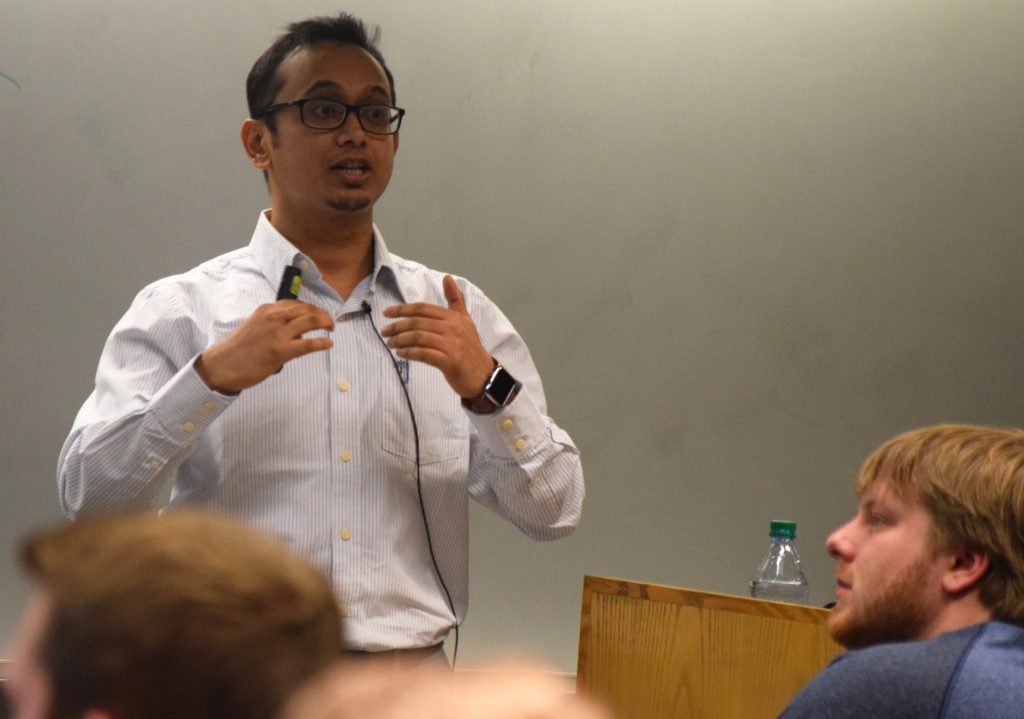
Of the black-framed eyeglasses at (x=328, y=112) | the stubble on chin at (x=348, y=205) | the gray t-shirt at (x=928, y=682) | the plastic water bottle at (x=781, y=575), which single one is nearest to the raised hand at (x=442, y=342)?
the stubble on chin at (x=348, y=205)

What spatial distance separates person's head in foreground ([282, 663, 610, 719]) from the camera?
0.46 m

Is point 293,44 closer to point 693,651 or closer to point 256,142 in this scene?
point 256,142

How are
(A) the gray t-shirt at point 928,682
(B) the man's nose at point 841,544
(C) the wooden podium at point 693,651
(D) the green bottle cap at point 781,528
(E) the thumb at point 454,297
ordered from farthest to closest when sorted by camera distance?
(D) the green bottle cap at point 781,528 < (E) the thumb at point 454,297 < (C) the wooden podium at point 693,651 < (B) the man's nose at point 841,544 < (A) the gray t-shirt at point 928,682

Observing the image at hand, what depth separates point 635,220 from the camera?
9.49 ft

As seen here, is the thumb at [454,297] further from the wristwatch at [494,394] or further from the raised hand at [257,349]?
the raised hand at [257,349]

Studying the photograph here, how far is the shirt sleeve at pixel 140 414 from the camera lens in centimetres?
170

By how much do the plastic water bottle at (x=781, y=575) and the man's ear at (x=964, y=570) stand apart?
1.23m

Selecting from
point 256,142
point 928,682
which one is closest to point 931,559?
point 928,682

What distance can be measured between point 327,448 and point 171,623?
134 centimetres

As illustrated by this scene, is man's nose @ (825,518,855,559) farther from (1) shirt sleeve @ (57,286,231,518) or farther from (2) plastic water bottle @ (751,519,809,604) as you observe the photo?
(2) plastic water bottle @ (751,519,809,604)

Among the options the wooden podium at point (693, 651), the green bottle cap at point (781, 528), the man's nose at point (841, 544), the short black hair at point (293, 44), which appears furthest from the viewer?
the green bottle cap at point (781, 528)

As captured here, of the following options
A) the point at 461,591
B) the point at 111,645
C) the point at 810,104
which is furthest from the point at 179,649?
the point at 810,104

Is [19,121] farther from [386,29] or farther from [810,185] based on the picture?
[810,185]

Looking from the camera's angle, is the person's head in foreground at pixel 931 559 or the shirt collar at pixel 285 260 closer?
the person's head in foreground at pixel 931 559
